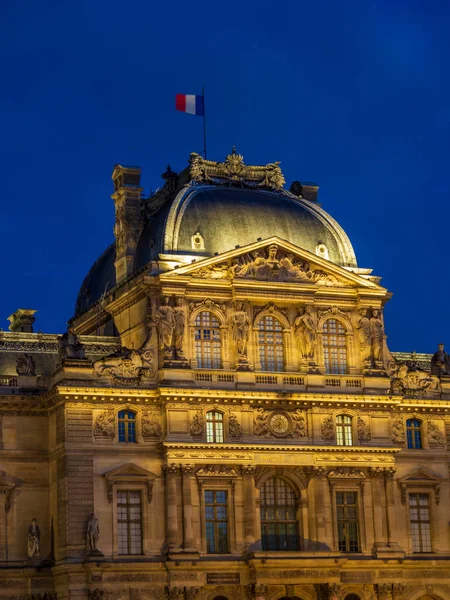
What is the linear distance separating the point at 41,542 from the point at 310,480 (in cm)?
1359

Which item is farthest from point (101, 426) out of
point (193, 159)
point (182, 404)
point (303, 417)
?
point (193, 159)

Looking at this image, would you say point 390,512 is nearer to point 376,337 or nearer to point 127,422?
point 376,337

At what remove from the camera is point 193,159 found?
3329 inches

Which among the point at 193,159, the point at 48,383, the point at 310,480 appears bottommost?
the point at 310,480

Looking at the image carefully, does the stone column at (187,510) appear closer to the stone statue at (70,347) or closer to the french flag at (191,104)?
the stone statue at (70,347)

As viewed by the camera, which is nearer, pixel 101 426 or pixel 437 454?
pixel 101 426

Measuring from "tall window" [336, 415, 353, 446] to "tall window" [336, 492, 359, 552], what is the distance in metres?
2.59

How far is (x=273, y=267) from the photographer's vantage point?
79.8 metres

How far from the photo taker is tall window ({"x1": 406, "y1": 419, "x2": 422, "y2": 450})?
8281 centimetres

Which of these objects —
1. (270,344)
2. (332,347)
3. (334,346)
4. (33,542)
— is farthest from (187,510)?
(334,346)

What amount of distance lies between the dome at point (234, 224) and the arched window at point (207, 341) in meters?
3.75

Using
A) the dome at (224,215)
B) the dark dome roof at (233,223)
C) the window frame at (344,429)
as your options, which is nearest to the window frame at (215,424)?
the window frame at (344,429)

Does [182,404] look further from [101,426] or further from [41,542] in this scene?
[41,542]

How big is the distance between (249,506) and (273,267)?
475 inches
